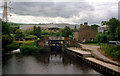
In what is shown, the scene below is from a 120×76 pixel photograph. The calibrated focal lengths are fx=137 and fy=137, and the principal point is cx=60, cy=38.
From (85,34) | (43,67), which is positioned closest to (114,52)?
(43,67)

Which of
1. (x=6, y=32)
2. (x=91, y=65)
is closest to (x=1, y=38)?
(x=6, y=32)

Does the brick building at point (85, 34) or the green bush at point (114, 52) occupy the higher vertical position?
the brick building at point (85, 34)

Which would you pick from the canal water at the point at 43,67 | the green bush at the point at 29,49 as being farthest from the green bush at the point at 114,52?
the green bush at the point at 29,49

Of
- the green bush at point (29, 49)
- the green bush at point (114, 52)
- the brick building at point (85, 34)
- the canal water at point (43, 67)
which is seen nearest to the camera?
the green bush at point (114, 52)

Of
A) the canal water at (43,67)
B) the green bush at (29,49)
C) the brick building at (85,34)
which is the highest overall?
the brick building at (85,34)

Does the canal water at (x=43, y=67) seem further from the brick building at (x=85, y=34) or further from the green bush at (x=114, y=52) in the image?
the brick building at (x=85, y=34)

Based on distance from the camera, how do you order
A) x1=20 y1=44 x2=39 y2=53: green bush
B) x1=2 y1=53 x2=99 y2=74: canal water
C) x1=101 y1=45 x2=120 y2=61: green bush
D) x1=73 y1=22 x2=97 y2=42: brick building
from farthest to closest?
1. x1=73 y1=22 x2=97 y2=42: brick building
2. x1=20 y1=44 x2=39 y2=53: green bush
3. x1=2 y1=53 x2=99 y2=74: canal water
4. x1=101 y1=45 x2=120 y2=61: green bush

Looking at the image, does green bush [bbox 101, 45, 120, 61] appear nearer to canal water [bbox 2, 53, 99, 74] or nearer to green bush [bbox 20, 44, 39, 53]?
canal water [bbox 2, 53, 99, 74]

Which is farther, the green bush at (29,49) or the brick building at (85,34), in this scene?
the brick building at (85,34)

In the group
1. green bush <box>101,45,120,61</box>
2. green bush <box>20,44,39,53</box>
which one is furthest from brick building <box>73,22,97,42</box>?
green bush <box>101,45,120,61</box>

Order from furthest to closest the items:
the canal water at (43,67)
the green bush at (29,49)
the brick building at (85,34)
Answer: the brick building at (85,34), the green bush at (29,49), the canal water at (43,67)

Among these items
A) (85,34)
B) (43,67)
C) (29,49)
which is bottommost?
(43,67)

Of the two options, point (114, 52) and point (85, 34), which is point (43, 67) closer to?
point (114, 52)

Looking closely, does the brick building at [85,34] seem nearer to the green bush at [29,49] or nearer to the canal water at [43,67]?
the green bush at [29,49]
